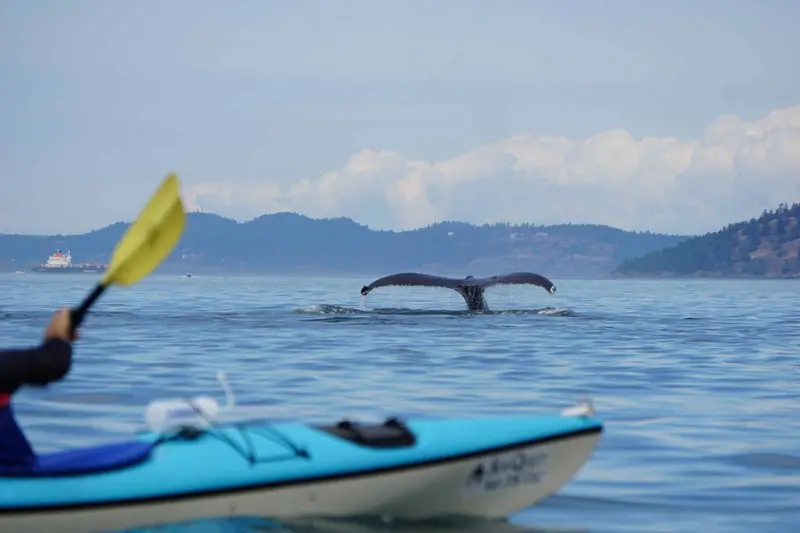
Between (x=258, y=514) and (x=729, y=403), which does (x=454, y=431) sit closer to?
(x=258, y=514)

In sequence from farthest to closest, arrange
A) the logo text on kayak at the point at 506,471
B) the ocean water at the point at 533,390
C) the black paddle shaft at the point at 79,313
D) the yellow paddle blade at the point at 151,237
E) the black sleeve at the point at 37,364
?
the ocean water at the point at 533,390 → the logo text on kayak at the point at 506,471 → the yellow paddle blade at the point at 151,237 → the black paddle shaft at the point at 79,313 → the black sleeve at the point at 37,364

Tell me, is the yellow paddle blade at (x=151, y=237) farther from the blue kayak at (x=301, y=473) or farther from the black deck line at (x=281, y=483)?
the black deck line at (x=281, y=483)

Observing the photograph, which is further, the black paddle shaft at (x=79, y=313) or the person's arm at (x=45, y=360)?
the black paddle shaft at (x=79, y=313)

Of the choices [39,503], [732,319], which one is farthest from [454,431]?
[732,319]

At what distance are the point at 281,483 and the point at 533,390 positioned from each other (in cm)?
995

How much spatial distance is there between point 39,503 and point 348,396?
901 cm

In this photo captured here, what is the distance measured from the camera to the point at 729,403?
16672 mm

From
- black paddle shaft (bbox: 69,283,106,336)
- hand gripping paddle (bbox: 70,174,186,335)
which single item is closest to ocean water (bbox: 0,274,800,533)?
black paddle shaft (bbox: 69,283,106,336)

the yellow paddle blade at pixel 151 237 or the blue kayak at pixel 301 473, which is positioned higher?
the yellow paddle blade at pixel 151 237

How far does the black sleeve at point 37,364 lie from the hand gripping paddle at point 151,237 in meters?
1.08

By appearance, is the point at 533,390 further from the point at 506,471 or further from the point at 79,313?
the point at 79,313

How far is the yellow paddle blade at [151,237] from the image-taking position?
8.92m

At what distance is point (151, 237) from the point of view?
9.01m

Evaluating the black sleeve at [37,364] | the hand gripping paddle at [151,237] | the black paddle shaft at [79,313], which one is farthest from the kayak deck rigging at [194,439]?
the hand gripping paddle at [151,237]
